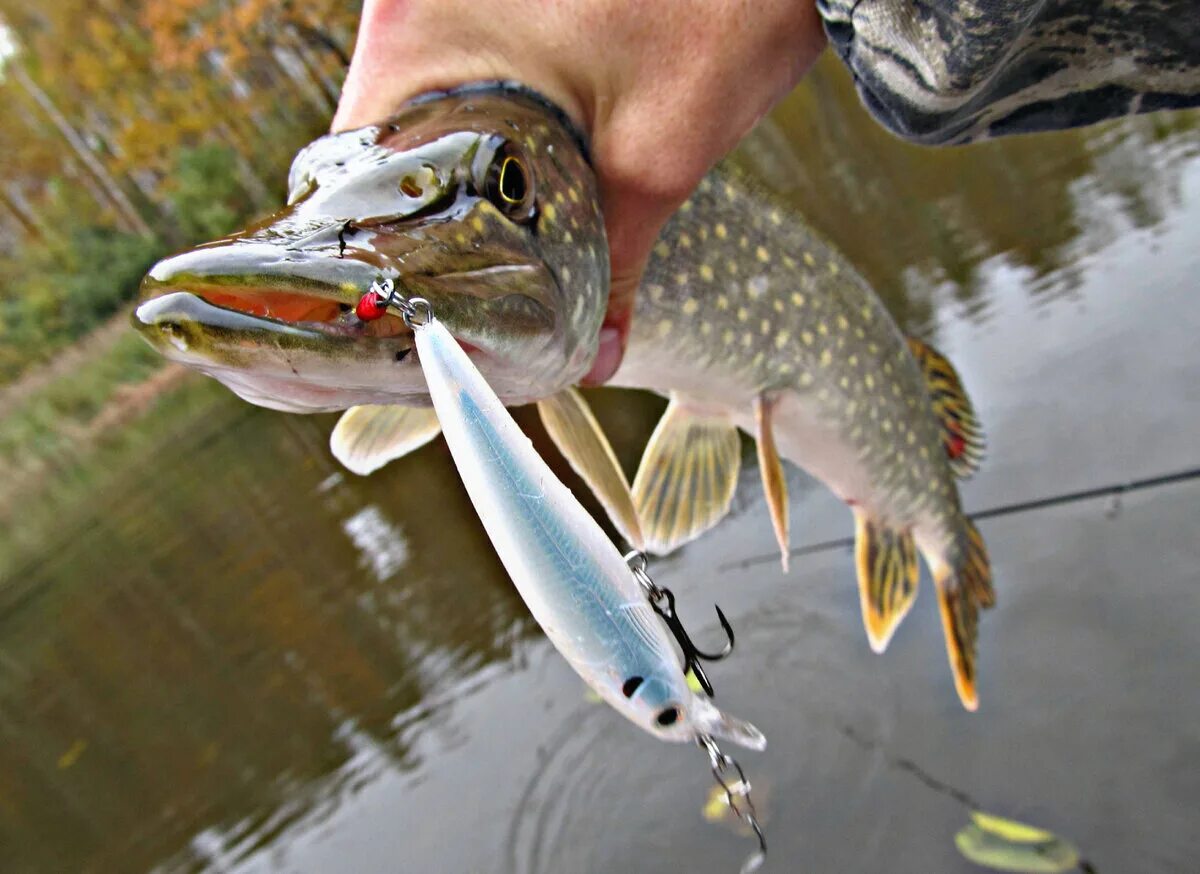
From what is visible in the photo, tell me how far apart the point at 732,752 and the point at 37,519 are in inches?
442

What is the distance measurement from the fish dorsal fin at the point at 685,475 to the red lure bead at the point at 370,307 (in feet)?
3.65

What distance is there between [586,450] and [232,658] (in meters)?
3.95

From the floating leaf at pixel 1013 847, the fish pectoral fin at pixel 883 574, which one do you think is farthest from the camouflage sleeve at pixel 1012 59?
the floating leaf at pixel 1013 847

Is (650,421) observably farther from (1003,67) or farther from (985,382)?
(1003,67)

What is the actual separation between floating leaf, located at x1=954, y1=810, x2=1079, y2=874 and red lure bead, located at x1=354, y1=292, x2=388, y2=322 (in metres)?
1.66

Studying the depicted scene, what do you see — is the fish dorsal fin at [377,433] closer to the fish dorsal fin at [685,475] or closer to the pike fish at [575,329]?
the pike fish at [575,329]

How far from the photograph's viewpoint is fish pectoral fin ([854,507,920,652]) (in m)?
1.85

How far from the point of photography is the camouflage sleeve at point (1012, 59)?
2.43ft

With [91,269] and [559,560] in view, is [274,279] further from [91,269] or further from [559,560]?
A: [91,269]

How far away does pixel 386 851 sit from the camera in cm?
242

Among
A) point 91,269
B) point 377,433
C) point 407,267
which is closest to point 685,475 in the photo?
point 377,433

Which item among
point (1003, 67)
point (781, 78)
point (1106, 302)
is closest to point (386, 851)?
point (781, 78)

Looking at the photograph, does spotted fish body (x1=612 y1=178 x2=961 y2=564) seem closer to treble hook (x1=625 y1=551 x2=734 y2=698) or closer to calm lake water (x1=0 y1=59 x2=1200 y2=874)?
calm lake water (x1=0 y1=59 x2=1200 y2=874)

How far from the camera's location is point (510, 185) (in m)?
0.94
